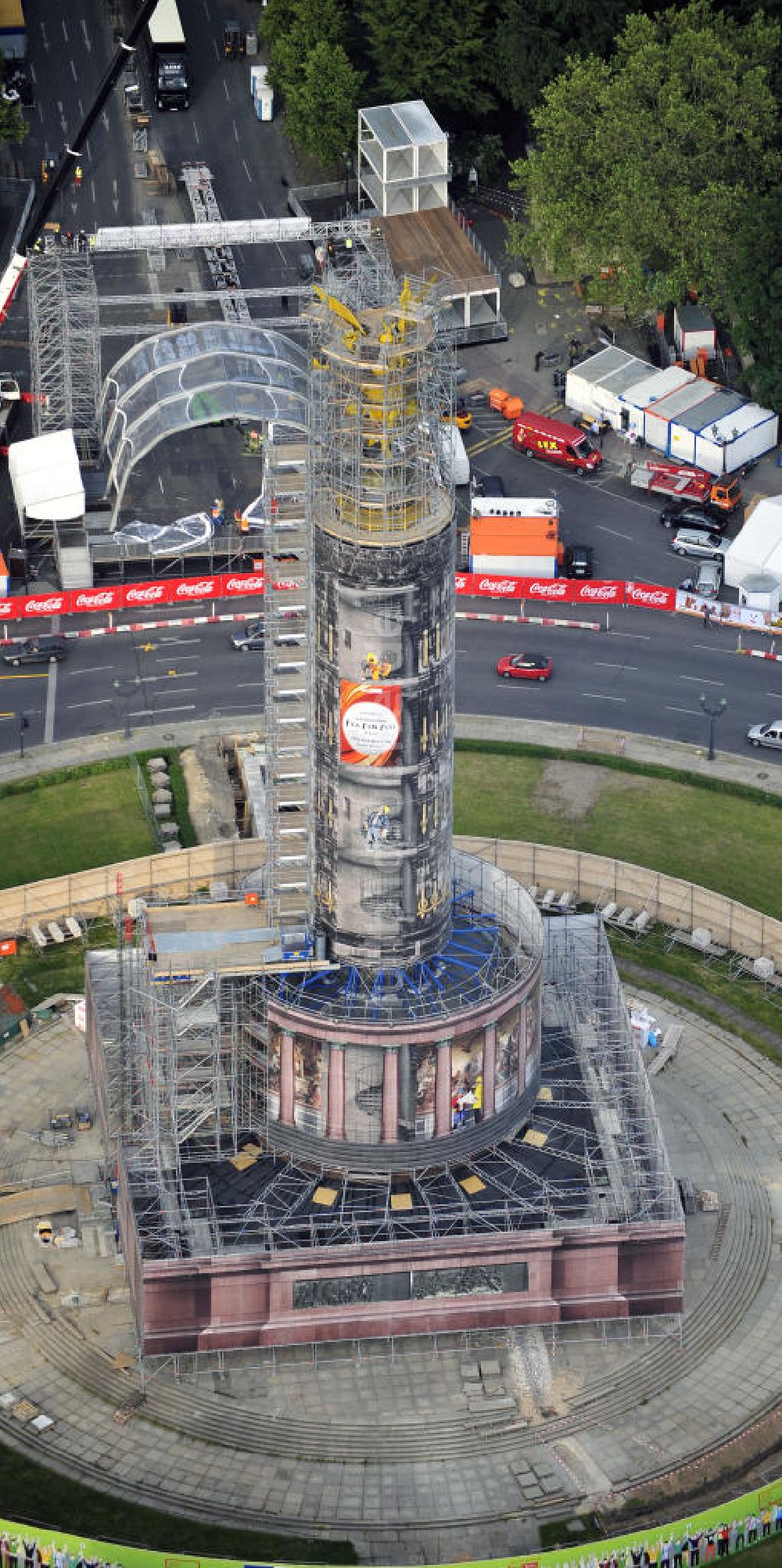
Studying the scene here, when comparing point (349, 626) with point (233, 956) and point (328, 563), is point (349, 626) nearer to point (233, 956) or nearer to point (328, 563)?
point (328, 563)

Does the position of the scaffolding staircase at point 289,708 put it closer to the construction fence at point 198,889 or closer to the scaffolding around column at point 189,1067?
the scaffolding around column at point 189,1067

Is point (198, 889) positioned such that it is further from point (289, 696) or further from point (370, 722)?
point (370, 722)

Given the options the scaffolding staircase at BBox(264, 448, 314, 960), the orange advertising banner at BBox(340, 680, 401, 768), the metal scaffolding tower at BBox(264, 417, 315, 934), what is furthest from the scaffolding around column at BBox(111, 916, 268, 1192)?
the orange advertising banner at BBox(340, 680, 401, 768)

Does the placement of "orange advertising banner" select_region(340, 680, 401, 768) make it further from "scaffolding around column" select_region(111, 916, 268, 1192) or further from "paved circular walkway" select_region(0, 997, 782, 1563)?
"paved circular walkway" select_region(0, 997, 782, 1563)

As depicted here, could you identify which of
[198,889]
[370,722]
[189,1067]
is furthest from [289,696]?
[198,889]

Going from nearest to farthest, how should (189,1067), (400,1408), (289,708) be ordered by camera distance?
(400,1408), (289,708), (189,1067)

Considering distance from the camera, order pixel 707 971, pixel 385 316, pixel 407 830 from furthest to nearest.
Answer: pixel 707 971 → pixel 407 830 → pixel 385 316

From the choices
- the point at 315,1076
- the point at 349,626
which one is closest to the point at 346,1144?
the point at 315,1076
